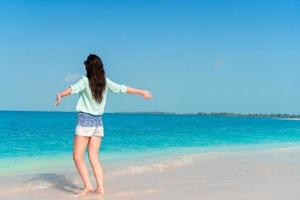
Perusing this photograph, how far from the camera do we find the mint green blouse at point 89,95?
6.48m

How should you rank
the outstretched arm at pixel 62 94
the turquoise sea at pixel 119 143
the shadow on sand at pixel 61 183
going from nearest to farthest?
the outstretched arm at pixel 62 94, the shadow on sand at pixel 61 183, the turquoise sea at pixel 119 143

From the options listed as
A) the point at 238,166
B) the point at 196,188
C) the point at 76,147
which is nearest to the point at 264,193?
the point at 196,188

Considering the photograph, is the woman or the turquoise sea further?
the turquoise sea

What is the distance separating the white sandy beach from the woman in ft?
2.13

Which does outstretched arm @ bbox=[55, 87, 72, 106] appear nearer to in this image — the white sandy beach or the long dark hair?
the long dark hair

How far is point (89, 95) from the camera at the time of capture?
257 inches

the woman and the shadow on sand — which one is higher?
the woman

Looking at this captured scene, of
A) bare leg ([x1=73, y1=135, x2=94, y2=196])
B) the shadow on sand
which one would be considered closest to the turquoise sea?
the shadow on sand

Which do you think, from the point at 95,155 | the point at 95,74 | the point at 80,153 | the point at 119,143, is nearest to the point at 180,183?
the point at 95,155

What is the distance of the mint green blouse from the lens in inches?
255

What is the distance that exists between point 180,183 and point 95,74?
8.45 feet

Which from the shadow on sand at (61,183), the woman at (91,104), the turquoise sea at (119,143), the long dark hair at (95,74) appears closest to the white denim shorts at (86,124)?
the woman at (91,104)

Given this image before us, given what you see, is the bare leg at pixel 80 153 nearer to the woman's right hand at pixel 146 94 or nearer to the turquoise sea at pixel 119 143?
the woman's right hand at pixel 146 94

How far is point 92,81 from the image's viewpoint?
21.3 feet
